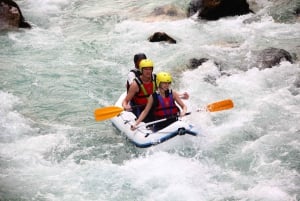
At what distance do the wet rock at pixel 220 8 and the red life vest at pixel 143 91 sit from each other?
6.21 metres

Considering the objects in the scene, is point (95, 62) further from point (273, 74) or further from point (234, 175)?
point (234, 175)

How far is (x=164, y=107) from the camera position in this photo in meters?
7.67

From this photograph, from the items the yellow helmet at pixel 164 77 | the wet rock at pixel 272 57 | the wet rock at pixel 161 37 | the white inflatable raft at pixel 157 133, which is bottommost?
the wet rock at pixel 161 37

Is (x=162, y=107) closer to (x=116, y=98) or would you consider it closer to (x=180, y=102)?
(x=180, y=102)

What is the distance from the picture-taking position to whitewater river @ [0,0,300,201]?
22.3 ft

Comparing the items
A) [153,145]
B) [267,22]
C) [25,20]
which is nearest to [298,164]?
[153,145]

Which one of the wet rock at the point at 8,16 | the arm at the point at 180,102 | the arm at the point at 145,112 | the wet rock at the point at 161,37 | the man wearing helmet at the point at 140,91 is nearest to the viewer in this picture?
the arm at the point at 145,112

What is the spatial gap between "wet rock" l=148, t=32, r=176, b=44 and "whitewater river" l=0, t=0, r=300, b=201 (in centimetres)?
19

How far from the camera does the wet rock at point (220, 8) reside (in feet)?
45.0

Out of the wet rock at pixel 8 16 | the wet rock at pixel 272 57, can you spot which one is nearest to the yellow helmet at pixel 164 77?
the wet rock at pixel 272 57

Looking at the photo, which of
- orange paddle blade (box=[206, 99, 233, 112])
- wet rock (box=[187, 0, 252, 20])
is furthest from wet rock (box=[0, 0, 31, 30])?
orange paddle blade (box=[206, 99, 233, 112])

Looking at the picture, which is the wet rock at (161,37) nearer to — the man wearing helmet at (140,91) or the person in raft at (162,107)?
the man wearing helmet at (140,91)

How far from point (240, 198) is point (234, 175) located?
0.61m

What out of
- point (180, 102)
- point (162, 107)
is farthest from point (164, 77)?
point (180, 102)
